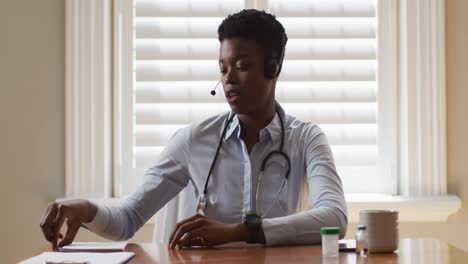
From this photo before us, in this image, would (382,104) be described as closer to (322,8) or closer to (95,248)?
(322,8)

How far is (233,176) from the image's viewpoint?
7.84 feet

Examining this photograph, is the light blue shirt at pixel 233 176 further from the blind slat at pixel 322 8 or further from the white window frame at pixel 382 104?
the blind slat at pixel 322 8

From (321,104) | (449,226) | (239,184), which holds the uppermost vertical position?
(321,104)

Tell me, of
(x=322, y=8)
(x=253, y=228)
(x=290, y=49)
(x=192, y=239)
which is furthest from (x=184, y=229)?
(x=322, y=8)

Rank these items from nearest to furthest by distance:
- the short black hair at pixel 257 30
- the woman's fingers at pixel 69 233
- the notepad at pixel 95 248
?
the notepad at pixel 95 248 → the woman's fingers at pixel 69 233 → the short black hair at pixel 257 30

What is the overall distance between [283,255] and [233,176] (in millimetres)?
560

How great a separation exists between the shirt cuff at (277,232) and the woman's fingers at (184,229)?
171 mm

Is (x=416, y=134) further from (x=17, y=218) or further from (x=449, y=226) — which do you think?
(x=17, y=218)

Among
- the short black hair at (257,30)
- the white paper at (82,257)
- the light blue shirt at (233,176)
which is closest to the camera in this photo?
the white paper at (82,257)

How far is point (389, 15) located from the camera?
3.28 metres

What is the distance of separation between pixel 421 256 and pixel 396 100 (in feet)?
5.00

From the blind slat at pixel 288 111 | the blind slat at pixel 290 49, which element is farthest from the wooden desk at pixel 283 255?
the blind slat at pixel 290 49

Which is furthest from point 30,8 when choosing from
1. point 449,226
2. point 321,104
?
point 449,226

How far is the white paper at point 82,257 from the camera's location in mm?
1716
